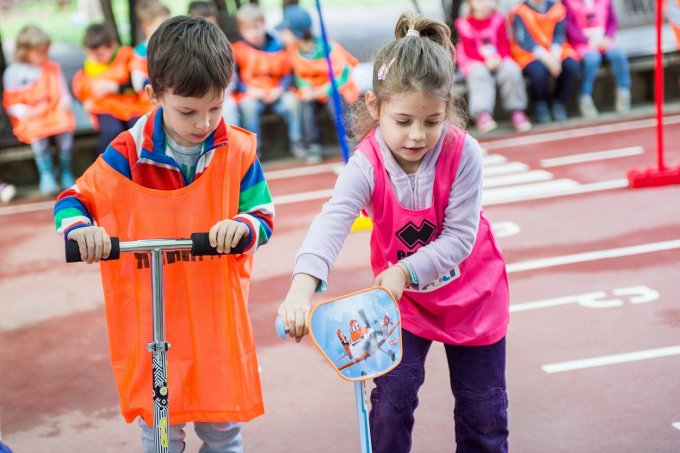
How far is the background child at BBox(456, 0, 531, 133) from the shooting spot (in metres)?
9.56

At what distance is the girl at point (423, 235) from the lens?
2414 millimetres

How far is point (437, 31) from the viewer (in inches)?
104

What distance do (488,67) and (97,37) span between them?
150 inches

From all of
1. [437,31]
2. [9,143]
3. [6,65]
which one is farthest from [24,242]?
[437,31]

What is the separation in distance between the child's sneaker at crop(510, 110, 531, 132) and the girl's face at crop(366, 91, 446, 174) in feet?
23.7

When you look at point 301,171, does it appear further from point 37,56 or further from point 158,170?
point 158,170

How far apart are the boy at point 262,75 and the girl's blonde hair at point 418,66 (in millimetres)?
6700

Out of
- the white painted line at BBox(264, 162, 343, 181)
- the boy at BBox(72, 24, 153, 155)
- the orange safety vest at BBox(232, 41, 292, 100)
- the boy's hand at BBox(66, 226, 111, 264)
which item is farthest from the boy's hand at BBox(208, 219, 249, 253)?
the orange safety vest at BBox(232, 41, 292, 100)

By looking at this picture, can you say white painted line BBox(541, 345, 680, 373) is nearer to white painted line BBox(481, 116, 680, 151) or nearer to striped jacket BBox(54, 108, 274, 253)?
striped jacket BBox(54, 108, 274, 253)

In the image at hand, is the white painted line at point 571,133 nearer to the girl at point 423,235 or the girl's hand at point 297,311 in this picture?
the girl at point 423,235

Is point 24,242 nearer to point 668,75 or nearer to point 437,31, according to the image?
point 437,31

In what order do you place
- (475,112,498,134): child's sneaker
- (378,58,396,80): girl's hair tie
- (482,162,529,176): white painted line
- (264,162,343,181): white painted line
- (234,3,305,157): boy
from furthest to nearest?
(475,112,498,134): child's sneaker, (234,3,305,157): boy, (264,162,343,181): white painted line, (482,162,529,176): white painted line, (378,58,396,80): girl's hair tie

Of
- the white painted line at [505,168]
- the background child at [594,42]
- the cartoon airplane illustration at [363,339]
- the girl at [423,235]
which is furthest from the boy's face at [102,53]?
the cartoon airplane illustration at [363,339]

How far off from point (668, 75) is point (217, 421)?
28.7 ft
